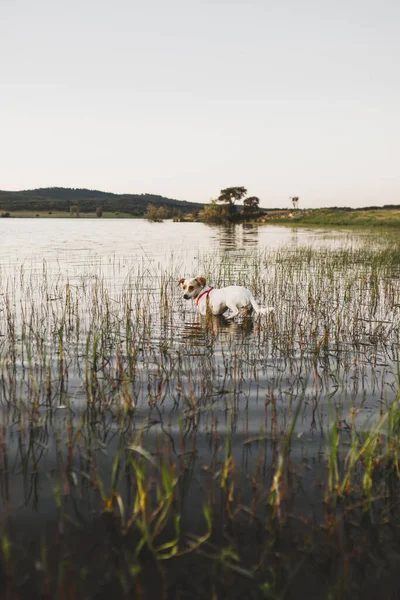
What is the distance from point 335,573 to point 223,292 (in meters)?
7.59

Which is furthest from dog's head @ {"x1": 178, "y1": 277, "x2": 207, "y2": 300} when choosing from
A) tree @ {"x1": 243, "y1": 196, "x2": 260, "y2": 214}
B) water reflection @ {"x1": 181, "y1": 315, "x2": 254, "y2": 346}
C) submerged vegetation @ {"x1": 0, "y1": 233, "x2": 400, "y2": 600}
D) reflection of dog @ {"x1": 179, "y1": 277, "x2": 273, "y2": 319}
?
tree @ {"x1": 243, "y1": 196, "x2": 260, "y2": 214}

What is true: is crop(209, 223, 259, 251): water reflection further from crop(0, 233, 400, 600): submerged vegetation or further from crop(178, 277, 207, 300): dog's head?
crop(0, 233, 400, 600): submerged vegetation

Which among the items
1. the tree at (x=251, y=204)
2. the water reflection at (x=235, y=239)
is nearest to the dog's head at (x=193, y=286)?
the water reflection at (x=235, y=239)

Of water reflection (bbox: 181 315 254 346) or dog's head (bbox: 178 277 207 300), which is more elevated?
dog's head (bbox: 178 277 207 300)

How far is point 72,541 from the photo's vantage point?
9.96ft

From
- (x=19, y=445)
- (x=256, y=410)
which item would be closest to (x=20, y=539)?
(x=19, y=445)

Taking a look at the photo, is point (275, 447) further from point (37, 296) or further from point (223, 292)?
point (37, 296)

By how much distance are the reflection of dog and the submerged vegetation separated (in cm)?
231

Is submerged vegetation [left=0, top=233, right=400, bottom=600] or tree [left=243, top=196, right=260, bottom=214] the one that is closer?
submerged vegetation [left=0, top=233, right=400, bottom=600]

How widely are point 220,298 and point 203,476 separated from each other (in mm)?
6479

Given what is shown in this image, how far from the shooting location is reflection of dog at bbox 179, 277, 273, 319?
998 centimetres

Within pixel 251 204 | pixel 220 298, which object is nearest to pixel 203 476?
pixel 220 298

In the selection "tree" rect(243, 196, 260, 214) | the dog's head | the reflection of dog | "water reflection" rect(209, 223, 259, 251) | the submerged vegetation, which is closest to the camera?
the submerged vegetation

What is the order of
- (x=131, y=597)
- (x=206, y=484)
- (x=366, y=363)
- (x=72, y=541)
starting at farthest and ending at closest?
1. (x=366, y=363)
2. (x=206, y=484)
3. (x=72, y=541)
4. (x=131, y=597)
